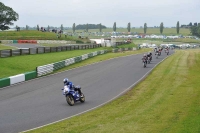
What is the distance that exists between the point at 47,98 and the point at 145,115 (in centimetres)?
768

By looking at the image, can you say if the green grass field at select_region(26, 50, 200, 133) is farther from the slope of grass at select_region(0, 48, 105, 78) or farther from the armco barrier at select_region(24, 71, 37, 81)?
the slope of grass at select_region(0, 48, 105, 78)

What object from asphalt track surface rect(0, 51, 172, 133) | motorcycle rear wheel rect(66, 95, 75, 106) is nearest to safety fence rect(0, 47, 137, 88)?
asphalt track surface rect(0, 51, 172, 133)

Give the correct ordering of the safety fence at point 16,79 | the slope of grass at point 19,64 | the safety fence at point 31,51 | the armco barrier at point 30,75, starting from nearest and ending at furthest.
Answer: the safety fence at point 16,79, the armco barrier at point 30,75, the slope of grass at point 19,64, the safety fence at point 31,51

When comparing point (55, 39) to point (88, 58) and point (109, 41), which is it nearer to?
point (109, 41)

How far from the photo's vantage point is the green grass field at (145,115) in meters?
13.2

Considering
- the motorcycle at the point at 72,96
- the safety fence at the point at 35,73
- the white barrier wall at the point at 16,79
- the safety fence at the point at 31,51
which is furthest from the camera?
the safety fence at the point at 31,51

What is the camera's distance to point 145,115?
616 inches

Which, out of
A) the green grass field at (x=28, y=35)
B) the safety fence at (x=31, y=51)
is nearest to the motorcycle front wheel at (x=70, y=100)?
the safety fence at (x=31, y=51)

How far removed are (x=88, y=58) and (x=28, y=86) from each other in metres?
28.2

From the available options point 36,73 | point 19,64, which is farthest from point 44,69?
point 19,64

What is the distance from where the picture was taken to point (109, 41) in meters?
84.6

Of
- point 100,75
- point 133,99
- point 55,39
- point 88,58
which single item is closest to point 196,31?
point 55,39

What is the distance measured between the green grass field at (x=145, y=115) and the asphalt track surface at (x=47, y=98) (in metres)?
1.04

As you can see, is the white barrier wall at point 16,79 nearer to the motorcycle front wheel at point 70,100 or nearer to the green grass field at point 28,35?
Answer: the motorcycle front wheel at point 70,100
